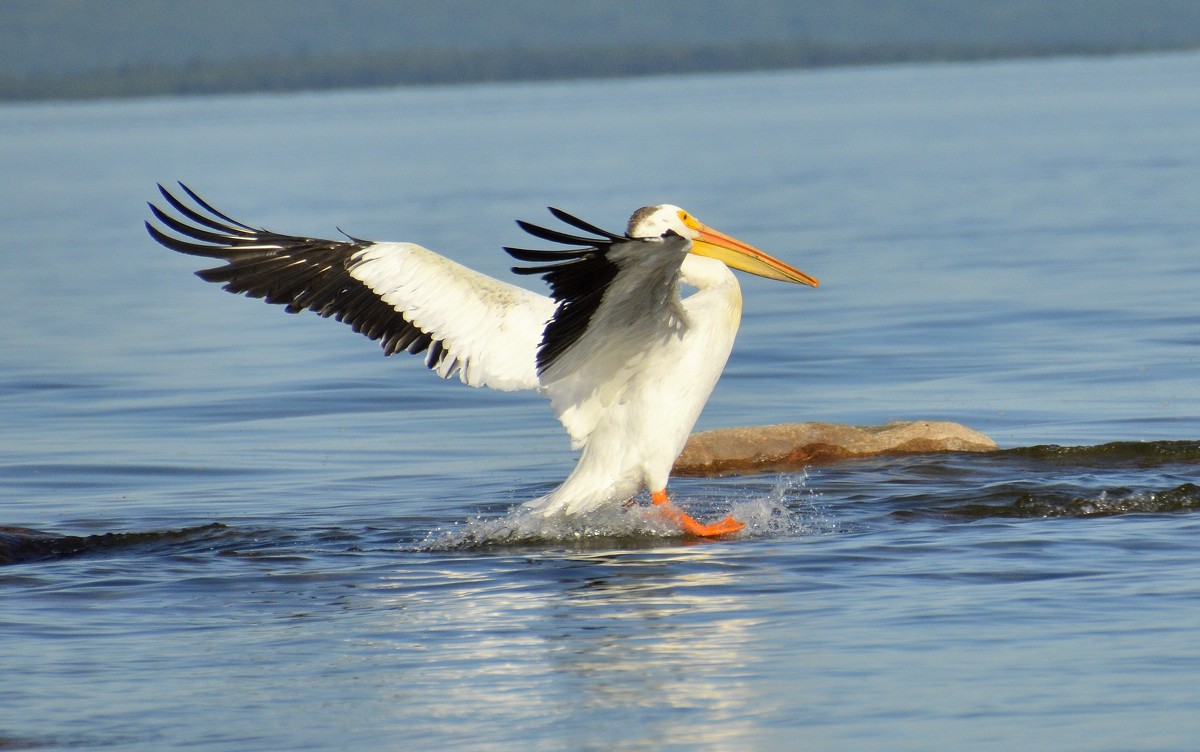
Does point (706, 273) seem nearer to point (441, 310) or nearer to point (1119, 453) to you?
point (441, 310)

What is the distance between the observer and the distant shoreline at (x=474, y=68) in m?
159

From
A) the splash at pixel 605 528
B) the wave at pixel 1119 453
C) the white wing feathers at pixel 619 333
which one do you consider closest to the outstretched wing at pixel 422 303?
the white wing feathers at pixel 619 333

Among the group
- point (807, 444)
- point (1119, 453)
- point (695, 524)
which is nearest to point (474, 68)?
point (807, 444)

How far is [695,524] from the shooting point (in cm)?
895

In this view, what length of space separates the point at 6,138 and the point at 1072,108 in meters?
40.4

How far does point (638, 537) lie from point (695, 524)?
0.99 ft

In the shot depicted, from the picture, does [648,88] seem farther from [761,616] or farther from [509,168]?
[761,616]

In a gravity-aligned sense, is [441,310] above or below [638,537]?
above

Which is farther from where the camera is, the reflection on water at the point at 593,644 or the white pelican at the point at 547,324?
the white pelican at the point at 547,324

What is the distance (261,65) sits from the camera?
18862 centimetres

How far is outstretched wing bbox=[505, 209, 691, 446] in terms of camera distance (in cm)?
762

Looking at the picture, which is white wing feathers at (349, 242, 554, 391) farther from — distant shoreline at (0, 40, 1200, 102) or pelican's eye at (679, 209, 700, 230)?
→ distant shoreline at (0, 40, 1200, 102)

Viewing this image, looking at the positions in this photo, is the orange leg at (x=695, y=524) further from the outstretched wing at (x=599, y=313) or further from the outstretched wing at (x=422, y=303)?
the outstretched wing at (x=422, y=303)

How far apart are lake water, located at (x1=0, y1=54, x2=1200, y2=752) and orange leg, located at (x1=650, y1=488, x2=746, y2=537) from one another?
0.15m
